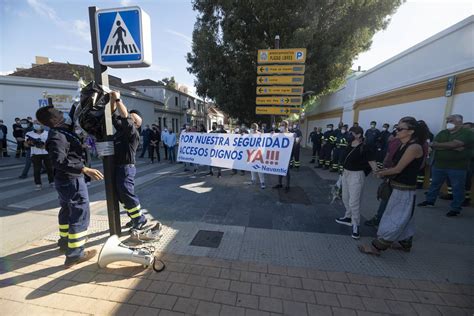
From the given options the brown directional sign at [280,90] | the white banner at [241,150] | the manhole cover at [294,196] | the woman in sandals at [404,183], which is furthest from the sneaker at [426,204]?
the brown directional sign at [280,90]

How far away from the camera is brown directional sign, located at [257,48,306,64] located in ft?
25.0

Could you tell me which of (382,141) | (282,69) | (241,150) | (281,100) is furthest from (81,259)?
(382,141)

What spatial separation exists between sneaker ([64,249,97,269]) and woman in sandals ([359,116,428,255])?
13.0 feet

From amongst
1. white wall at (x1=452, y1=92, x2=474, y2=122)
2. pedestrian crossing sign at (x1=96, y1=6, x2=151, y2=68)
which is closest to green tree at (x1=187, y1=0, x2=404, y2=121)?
white wall at (x1=452, y1=92, x2=474, y2=122)

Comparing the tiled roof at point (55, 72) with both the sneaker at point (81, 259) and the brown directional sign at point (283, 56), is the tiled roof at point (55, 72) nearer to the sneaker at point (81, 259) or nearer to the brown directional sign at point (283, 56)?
the brown directional sign at point (283, 56)

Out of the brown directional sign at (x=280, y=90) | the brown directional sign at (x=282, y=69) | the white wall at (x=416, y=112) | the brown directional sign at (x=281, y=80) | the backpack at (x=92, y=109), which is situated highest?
the brown directional sign at (x=282, y=69)

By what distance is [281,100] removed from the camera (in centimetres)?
819

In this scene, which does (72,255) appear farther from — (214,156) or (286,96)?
(286,96)

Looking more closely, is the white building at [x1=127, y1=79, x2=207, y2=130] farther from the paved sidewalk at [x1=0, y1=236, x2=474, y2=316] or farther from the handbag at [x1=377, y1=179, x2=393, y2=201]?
the paved sidewalk at [x1=0, y1=236, x2=474, y2=316]

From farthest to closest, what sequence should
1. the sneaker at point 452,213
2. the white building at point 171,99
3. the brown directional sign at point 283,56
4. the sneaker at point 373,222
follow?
1. the white building at point 171,99
2. the brown directional sign at point 283,56
3. the sneaker at point 452,213
4. the sneaker at point 373,222

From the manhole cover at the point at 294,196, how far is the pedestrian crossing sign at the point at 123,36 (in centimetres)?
427

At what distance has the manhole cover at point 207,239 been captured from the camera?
3299 mm

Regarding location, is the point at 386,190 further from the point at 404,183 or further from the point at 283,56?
Answer: the point at 283,56

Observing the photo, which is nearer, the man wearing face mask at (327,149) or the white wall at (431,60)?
the white wall at (431,60)
